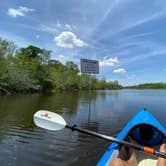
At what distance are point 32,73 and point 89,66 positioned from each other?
29895 millimetres

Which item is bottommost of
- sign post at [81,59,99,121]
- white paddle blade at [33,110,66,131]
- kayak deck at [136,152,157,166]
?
kayak deck at [136,152,157,166]

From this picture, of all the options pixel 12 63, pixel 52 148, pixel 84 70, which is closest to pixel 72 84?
pixel 12 63

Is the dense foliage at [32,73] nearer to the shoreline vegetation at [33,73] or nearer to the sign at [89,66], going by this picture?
the shoreline vegetation at [33,73]

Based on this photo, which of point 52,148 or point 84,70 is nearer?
point 52,148

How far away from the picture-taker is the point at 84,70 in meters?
8.91

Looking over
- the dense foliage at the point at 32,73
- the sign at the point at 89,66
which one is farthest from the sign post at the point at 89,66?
the dense foliage at the point at 32,73

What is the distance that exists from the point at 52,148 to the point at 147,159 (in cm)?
272

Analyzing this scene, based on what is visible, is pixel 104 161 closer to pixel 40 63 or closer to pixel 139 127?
pixel 139 127

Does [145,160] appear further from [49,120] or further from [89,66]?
[89,66]

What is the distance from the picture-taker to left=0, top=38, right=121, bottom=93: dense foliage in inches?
1101

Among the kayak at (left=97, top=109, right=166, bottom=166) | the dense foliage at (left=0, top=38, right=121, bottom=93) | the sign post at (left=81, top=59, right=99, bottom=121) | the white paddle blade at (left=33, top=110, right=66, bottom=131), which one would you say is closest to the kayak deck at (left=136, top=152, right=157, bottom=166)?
the kayak at (left=97, top=109, right=166, bottom=166)

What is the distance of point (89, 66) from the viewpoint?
903cm

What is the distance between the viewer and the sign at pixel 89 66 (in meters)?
8.89

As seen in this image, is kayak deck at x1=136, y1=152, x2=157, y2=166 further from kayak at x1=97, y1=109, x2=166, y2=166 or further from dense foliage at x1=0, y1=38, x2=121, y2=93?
dense foliage at x1=0, y1=38, x2=121, y2=93
